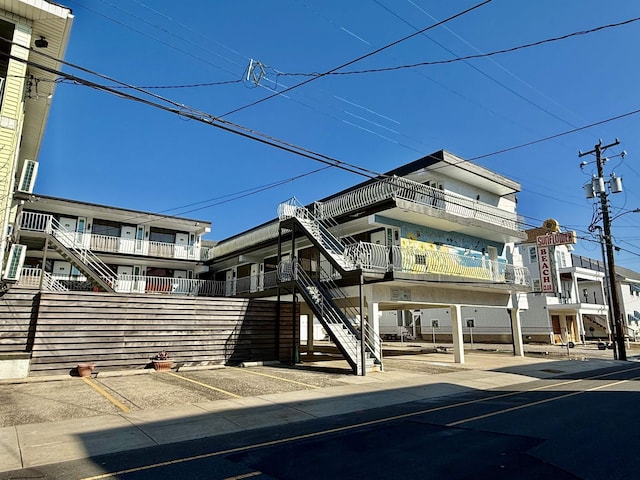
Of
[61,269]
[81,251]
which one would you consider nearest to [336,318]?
[81,251]

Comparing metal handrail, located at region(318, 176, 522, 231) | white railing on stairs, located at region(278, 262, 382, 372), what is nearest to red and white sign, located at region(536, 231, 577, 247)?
metal handrail, located at region(318, 176, 522, 231)

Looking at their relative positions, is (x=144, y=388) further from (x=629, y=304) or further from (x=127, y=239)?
(x=629, y=304)

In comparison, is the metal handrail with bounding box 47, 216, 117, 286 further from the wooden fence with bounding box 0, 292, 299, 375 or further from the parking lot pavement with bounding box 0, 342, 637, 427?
the parking lot pavement with bounding box 0, 342, 637, 427

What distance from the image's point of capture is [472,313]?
38.9m

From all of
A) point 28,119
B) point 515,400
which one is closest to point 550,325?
point 515,400

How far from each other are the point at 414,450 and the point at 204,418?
13.5 ft

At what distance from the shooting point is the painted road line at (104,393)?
8609 mm

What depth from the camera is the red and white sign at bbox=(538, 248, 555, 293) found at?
2509 cm

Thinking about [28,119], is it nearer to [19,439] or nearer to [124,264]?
[124,264]

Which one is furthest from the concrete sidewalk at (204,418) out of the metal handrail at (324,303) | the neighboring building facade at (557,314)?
the neighboring building facade at (557,314)

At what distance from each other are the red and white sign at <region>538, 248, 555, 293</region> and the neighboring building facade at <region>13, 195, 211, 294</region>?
73.7 feet

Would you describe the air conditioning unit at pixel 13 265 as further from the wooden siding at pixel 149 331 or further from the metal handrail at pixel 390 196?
the metal handrail at pixel 390 196

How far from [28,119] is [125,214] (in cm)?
1045

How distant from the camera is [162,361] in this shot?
14.2m
